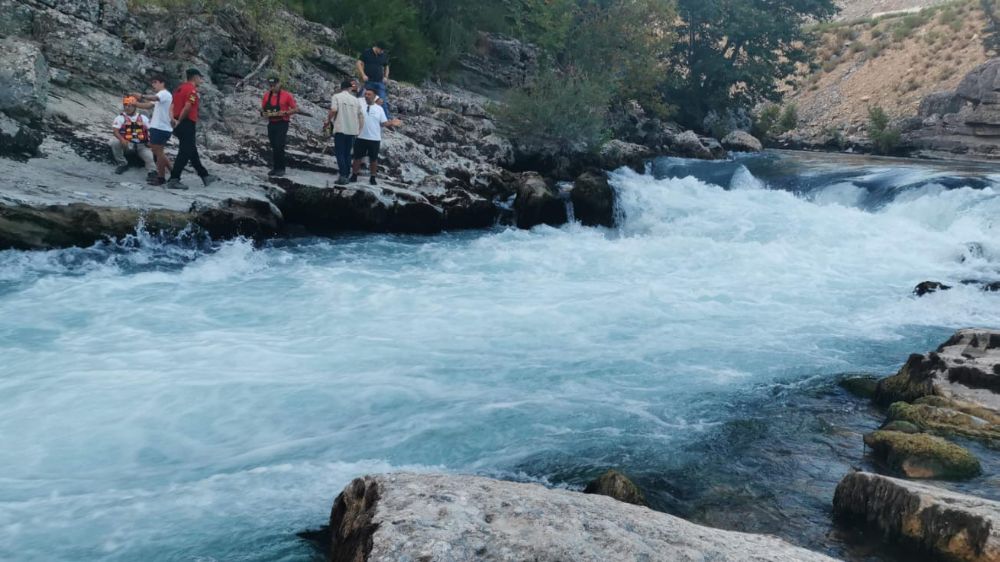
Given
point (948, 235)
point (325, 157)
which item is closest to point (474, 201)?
point (325, 157)

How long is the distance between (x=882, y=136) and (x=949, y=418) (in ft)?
→ 90.5

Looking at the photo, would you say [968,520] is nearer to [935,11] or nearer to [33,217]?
[33,217]

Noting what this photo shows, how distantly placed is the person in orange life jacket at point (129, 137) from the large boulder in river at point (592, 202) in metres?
8.24

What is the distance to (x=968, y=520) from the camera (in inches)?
159

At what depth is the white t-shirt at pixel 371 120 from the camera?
45.4 feet

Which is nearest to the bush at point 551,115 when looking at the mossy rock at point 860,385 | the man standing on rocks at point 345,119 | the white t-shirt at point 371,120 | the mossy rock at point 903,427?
the white t-shirt at point 371,120

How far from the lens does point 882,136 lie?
30.7m

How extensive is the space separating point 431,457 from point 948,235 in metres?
13.0

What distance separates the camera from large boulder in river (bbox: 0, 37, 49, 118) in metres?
12.2

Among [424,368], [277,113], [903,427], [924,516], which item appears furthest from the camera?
[277,113]

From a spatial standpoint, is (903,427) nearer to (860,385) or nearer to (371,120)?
(860,385)

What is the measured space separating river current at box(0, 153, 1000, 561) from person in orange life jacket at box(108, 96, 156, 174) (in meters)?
2.24

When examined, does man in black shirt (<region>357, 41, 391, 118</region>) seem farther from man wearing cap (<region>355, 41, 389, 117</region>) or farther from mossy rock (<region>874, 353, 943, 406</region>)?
mossy rock (<region>874, 353, 943, 406</region>)

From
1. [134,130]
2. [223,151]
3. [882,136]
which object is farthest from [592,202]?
[882,136]
